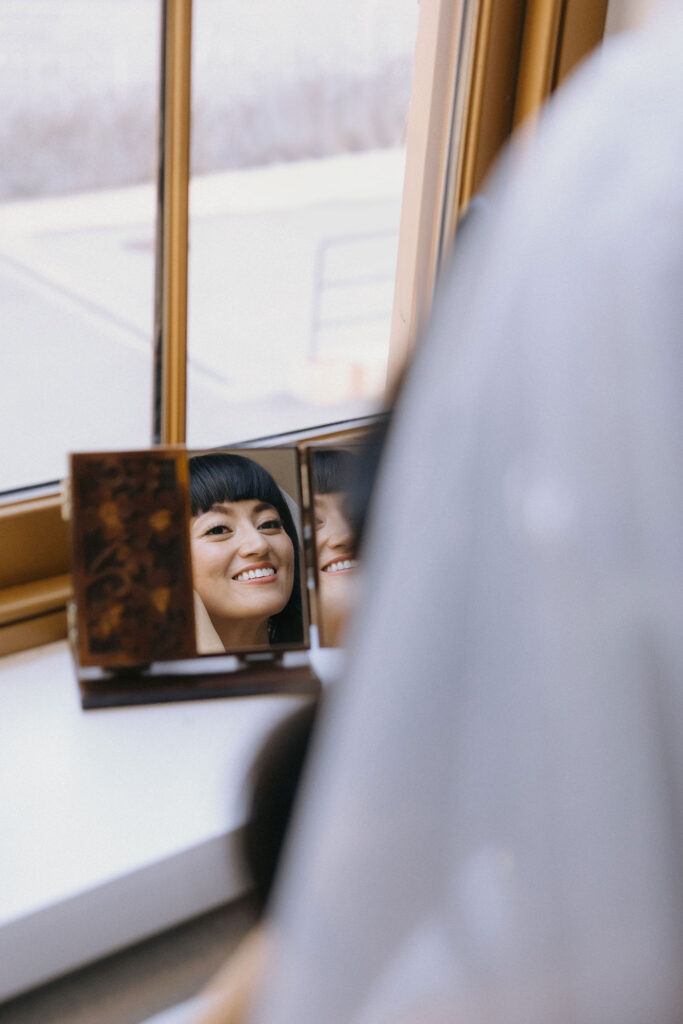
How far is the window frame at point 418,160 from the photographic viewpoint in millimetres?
926

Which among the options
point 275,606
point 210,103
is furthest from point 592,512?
point 210,103

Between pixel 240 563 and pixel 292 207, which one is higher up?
pixel 292 207

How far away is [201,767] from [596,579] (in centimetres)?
65

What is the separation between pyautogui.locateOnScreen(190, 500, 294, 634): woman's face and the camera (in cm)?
85

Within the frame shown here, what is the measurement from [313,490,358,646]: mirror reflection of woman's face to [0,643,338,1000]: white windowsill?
0.25 feet

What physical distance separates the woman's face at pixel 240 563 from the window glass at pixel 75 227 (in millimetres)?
218

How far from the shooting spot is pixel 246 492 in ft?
2.83

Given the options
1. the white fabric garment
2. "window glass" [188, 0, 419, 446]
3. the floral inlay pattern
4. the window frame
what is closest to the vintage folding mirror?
the floral inlay pattern

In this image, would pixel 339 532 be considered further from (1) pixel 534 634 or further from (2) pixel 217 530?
(1) pixel 534 634

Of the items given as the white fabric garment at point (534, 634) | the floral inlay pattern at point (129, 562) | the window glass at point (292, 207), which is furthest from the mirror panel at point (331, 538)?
the white fabric garment at point (534, 634)

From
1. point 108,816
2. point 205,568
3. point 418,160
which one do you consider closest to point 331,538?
point 205,568

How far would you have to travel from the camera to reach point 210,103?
3.04 feet

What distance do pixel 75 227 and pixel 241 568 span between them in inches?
13.9

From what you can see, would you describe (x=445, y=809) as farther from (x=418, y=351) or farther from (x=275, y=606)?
(x=275, y=606)
